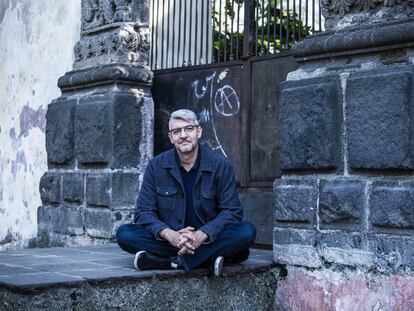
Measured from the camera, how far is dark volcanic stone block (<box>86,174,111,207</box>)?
6375 mm

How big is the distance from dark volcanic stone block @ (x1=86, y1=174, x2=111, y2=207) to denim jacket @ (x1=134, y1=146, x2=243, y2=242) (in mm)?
1583

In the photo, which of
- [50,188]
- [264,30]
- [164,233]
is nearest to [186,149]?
[164,233]

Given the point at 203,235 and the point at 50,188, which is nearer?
the point at 203,235

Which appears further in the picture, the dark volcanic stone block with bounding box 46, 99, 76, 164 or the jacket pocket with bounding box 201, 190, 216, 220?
the dark volcanic stone block with bounding box 46, 99, 76, 164

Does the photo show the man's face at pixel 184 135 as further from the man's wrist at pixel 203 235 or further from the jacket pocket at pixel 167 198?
the man's wrist at pixel 203 235

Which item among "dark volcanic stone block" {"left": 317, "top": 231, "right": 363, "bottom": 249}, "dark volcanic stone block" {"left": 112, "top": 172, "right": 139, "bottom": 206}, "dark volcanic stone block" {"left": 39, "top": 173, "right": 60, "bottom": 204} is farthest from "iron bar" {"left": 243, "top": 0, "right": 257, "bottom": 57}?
"dark volcanic stone block" {"left": 39, "top": 173, "right": 60, "bottom": 204}

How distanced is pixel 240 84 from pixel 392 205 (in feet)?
7.30

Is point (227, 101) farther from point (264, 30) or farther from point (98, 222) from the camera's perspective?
point (98, 222)

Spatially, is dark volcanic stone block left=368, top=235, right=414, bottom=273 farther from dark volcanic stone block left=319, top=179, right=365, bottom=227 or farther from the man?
the man

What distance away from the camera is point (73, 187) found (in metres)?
6.78

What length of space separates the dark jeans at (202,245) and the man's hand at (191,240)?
9cm

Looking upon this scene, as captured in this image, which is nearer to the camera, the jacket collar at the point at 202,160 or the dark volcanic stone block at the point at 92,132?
the jacket collar at the point at 202,160

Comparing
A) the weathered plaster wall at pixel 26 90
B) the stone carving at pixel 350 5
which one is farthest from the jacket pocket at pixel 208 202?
the weathered plaster wall at pixel 26 90

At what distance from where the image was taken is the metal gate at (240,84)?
5.89m
